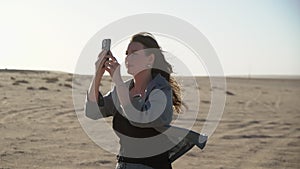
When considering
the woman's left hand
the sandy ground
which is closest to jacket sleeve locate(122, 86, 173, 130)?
the woman's left hand

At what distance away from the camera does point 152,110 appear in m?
2.85

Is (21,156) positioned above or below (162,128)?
below

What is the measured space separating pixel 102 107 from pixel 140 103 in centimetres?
36

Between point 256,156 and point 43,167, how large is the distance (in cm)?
420

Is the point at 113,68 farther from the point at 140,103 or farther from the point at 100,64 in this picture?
the point at 140,103

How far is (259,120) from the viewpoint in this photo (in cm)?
1825

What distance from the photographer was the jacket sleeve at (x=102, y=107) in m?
3.15

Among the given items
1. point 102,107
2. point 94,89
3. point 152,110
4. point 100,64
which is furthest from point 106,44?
point 152,110

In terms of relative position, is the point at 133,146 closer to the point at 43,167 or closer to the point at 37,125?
the point at 43,167

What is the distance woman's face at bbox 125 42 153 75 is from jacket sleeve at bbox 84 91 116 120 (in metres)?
0.23

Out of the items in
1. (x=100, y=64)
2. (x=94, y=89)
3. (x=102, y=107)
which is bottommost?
(x=102, y=107)

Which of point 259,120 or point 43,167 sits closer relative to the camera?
point 43,167

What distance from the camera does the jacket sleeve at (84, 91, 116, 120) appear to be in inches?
124

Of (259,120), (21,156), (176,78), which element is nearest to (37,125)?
(21,156)
